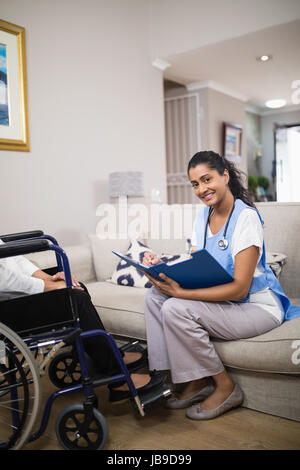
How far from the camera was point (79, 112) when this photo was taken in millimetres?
3471

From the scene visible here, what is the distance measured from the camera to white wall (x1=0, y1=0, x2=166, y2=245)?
3080 mm

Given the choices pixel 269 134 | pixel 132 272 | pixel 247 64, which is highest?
pixel 247 64

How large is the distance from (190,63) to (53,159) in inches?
78.3

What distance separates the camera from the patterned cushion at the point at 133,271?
2525mm

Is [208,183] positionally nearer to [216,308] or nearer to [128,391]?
[216,308]

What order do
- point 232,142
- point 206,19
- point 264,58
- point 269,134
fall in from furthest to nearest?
point 269,134, point 232,142, point 264,58, point 206,19

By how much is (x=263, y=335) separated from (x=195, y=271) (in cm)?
37

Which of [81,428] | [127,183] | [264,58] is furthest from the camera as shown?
[264,58]

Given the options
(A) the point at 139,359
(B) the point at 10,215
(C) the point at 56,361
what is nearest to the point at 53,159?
(B) the point at 10,215

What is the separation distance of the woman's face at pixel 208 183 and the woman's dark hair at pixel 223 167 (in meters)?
0.02

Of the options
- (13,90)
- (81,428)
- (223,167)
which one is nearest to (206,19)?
(13,90)

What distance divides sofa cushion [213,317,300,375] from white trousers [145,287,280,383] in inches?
1.3

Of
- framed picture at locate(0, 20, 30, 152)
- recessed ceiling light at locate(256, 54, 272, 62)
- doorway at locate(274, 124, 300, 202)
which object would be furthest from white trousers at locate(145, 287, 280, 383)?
doorway at locate(274, 124, 300, 202)
